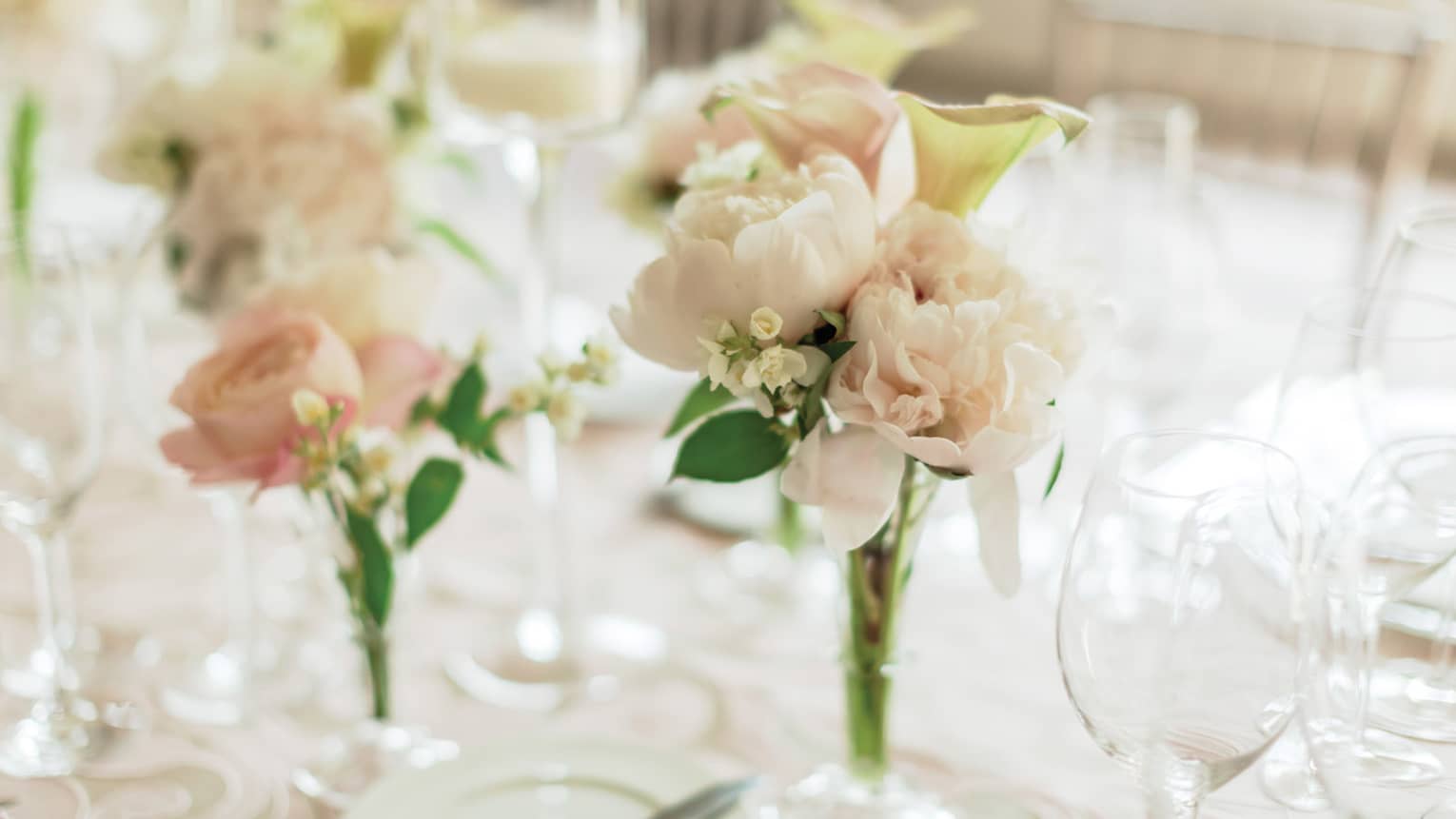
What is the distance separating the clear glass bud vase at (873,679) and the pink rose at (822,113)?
0.17 metres

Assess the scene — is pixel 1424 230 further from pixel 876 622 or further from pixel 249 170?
pixel 249 170

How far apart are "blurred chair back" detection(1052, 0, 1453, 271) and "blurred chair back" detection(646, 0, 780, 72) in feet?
2.09

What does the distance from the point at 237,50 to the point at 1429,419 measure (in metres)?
0.94

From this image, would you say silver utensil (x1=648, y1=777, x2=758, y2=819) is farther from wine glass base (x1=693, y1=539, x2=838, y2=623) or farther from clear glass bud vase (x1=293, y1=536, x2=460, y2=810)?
wine glass base (x1=693, y1=539, x2=838, y2=623)

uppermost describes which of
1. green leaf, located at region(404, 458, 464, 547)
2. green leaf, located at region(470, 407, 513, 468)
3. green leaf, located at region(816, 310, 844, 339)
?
green leaf, located at region(816, 310, 844, 339)

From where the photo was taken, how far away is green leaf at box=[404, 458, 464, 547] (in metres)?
0.80

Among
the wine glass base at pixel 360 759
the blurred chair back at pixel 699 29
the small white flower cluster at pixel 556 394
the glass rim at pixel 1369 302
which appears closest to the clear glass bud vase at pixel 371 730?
the wine glass base at pixel 360 759

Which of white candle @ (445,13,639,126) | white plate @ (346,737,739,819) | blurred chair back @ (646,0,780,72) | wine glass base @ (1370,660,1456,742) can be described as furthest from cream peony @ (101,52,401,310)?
blurred chair back @ (646,0,780,72)

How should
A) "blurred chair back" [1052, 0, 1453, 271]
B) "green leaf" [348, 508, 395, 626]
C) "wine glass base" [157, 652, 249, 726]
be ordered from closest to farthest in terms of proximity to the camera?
1. "green leaf" [348, 508, 395, 626]
2. "wine glass base" [157, 652, 249, 726]
3. "blurred chair back" [1052, 0, 1453, 271]

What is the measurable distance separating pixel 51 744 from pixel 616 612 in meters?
0.41

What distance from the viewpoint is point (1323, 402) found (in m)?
0.83

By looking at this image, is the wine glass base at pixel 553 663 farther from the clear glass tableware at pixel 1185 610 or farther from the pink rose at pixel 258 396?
the clear glass tableware at pixel 1185 610

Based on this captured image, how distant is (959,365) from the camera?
0.62 m

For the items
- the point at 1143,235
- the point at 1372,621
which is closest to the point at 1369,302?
the point at 1372,621
